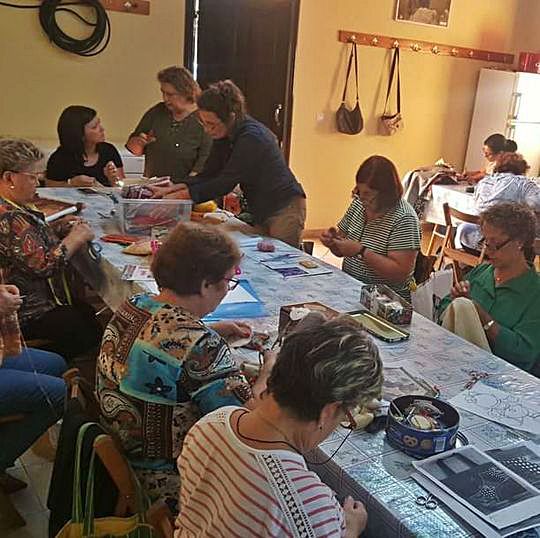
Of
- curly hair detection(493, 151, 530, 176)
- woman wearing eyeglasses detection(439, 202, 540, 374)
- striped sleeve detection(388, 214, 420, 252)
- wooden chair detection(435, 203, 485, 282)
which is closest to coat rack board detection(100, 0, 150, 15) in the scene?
wooden chair detection(435, 203, 485, 282)

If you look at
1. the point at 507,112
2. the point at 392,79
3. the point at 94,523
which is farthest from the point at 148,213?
the point at 507,112

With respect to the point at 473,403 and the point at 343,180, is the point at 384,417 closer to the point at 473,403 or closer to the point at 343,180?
the point at 473,403

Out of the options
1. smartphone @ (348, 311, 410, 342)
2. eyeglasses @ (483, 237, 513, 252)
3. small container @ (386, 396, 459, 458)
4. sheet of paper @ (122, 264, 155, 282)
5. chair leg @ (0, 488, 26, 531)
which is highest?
eyeglasses @ (483, 237, 513, 252)

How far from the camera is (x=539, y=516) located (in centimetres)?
114

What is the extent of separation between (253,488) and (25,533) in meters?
1.37

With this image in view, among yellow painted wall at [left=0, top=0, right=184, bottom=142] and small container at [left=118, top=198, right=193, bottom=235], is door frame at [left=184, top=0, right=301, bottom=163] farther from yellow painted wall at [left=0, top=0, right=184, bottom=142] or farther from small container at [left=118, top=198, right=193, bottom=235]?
small container at [left=118, top=198, right=193, bottom=235]

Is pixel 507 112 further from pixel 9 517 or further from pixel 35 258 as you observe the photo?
pixel 9 517

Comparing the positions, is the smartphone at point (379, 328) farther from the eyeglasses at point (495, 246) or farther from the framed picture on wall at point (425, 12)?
the framed picture on wall at point (425, 12)

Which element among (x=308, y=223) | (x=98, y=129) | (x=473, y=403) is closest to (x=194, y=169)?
(x=98, y=129)

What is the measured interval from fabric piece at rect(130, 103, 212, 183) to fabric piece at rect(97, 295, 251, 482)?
2514 mm

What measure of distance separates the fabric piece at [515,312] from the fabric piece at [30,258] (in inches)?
61.1

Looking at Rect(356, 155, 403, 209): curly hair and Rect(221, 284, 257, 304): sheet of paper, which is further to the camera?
Rect(356, 155, 403, 209): curly hair

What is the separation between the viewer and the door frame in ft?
→ 16.9

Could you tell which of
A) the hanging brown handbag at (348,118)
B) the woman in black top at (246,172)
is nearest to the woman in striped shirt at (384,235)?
the woman in black top at (246,172)
